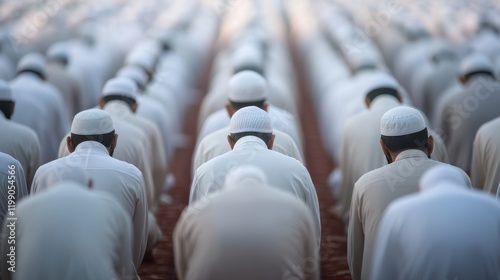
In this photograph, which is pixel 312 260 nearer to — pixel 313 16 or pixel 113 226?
pixel 113 226

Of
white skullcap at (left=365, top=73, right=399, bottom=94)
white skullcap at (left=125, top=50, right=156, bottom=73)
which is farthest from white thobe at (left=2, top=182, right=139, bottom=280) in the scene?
white skullcap at (left=125, top=50, right=156, bottom=73)

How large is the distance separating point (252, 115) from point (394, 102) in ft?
6.82

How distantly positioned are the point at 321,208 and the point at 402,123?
3.70 m

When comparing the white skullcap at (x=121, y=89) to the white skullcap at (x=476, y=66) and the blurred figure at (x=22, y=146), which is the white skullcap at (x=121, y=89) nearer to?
the blurred figure at (x=22, y=146)

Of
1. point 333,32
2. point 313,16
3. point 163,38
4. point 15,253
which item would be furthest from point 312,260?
point 313,16

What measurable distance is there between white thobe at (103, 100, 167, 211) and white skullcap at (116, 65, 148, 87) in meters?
1.40

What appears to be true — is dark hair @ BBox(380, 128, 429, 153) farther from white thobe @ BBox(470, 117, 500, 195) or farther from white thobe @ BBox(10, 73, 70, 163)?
white thobe @ BBox(10, 73, 70, 163)

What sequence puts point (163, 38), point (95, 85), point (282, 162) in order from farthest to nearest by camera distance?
1. point (163, 38)
2. point (95, 85)
3. point (282, 162)

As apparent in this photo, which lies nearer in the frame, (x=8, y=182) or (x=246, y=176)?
(x=246, y=176)

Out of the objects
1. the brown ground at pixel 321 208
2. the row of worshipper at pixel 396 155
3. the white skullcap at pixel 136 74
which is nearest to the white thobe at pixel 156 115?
the white skullcap at pixel 136 74

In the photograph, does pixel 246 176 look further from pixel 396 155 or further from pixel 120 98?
pixel 120 98

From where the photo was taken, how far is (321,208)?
27.7 ft

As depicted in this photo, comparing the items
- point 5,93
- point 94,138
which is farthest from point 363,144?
point 5,93

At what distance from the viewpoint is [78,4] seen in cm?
2181
